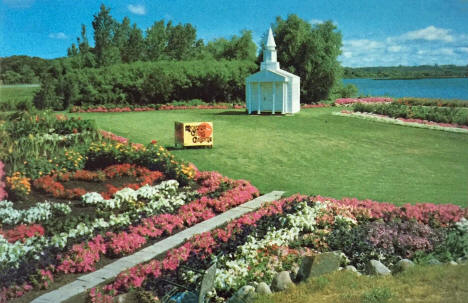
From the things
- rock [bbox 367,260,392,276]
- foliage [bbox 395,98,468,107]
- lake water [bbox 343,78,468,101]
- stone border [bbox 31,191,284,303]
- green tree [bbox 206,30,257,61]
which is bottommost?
stone border [bbox 31,191,284,303]

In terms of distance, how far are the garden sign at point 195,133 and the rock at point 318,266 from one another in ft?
27.2

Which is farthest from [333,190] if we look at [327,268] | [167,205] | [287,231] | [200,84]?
[200,84]

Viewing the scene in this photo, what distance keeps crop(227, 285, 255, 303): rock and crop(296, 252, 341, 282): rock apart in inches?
24.6

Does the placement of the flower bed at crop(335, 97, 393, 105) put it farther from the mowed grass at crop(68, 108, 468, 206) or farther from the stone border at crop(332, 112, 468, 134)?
the mowed grass at crop(68, 108, 468, 206)

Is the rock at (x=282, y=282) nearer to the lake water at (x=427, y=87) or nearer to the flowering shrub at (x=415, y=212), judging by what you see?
the flowering shrub at (x=415, y=212)

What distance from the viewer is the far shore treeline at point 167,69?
10938 mm

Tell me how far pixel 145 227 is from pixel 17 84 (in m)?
5.75

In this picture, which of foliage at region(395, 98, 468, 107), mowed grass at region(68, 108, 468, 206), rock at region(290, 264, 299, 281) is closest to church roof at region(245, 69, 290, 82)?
mowed grass at region(68, 108, 468, 206)

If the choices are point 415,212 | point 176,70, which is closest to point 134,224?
point 415,212

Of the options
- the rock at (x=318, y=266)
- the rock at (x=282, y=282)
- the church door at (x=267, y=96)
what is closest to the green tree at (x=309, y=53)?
Result: the church door at (x=267, y=96)

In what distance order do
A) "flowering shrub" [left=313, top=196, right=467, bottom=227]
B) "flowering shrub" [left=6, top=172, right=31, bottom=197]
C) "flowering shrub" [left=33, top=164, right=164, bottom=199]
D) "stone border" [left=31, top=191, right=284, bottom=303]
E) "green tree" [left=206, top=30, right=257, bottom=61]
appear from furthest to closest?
"green tree" [left=206, top=30, right=257, bottom=61], "flowering shrub" [left=33, top=164, right=164, bottom=199], "flowering shrub" [left=6, top=172, right=31, bottom=197], "flowering shrub" [left=313, top=196, right=467, bottom=227], "stone border" [left=31, top=191, right=284, bottom=303]

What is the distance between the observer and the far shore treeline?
10938 millimetres

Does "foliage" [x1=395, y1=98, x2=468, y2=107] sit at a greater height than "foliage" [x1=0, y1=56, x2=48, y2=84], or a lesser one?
lesser

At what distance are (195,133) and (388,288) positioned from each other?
9.02 meters
